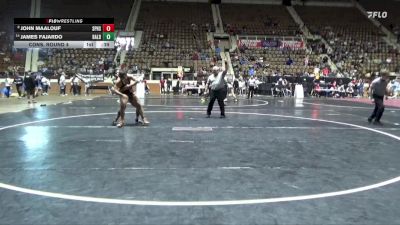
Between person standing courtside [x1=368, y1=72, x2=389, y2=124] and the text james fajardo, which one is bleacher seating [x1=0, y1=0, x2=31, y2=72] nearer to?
the text james fajardo

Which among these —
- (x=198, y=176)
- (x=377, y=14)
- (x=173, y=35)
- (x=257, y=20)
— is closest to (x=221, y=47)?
(x=173, y=35)

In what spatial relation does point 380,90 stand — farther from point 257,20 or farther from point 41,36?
point 257,20

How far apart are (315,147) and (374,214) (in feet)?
13.3

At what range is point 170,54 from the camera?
39.7m

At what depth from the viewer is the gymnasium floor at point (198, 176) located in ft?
14.3

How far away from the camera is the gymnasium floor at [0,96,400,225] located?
14.3 ft

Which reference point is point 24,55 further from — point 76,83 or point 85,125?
point 85,125

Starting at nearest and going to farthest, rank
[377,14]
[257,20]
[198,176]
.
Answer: [198,176] → [257,20] → [377,14]

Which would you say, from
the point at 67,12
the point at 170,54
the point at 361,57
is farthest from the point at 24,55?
the point at 361,57
